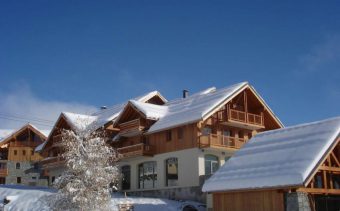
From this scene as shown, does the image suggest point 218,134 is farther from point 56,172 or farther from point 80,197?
point 56,172

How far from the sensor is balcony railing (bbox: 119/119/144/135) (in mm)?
41781

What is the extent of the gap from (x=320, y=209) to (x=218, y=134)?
53.5 ft

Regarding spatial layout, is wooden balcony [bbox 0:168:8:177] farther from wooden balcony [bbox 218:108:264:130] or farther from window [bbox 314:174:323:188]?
window [bbox 314:174:323:188]

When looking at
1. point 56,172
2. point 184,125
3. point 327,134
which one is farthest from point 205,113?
point 56,172

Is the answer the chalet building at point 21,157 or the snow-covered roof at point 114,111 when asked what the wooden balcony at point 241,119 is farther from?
the chalet building at point 21,157

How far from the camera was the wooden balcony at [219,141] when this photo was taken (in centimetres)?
3734

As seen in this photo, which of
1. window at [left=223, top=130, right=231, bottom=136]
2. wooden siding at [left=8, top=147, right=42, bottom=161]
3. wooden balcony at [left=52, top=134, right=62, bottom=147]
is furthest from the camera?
wooden siding at [left=8, top=147, right=42, bottom=161]

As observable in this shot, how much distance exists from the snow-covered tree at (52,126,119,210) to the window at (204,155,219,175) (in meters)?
11.5

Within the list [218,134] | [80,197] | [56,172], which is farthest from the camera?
[56,172]

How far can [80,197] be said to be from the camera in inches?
1031

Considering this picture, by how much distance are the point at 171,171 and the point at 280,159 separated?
59.5 feet

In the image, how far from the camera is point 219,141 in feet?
126

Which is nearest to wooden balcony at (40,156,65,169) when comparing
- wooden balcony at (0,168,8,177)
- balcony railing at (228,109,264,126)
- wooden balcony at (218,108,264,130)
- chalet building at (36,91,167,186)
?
chalet building at (36,91,167,186)

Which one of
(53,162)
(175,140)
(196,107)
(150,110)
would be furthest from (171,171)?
(53,162)
